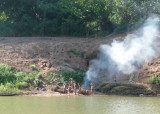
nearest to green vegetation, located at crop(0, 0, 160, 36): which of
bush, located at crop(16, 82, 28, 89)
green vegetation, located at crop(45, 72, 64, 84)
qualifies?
green vegetation, located at crop(45, 72, 64, 84)

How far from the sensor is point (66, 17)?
1257 inches

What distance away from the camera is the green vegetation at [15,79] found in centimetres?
2047

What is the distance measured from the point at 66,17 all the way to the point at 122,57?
33.0 ft

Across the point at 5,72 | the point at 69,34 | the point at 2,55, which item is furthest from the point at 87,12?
the point at 5,72

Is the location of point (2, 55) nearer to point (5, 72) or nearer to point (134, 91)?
point (5, 72)

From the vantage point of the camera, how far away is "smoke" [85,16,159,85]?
23.0 meters

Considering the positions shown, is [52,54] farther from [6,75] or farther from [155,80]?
[155,80]

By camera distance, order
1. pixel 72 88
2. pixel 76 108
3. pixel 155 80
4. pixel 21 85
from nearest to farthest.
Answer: pixel 76 108 < pixel 72 88 < pixel 155 80 < pixel 21 85

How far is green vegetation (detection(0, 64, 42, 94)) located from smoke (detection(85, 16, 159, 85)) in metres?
3.43

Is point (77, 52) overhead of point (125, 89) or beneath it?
overhead

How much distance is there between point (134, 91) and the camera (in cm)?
2042

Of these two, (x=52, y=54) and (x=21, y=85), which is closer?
(x=21, y=85)

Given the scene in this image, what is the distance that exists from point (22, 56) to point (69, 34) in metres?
7.57

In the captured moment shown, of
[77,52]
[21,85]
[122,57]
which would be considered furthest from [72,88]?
[77,52]
